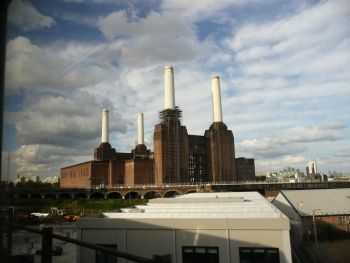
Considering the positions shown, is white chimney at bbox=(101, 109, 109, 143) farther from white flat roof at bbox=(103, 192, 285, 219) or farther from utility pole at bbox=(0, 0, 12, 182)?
utility pole at bbox=(0, 0, 12, 182)

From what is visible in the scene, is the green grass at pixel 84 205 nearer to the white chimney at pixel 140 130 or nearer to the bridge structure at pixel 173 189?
the bridge structure at pixel 173 189

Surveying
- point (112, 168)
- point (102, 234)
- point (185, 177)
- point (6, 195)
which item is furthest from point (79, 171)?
point (6, 195)

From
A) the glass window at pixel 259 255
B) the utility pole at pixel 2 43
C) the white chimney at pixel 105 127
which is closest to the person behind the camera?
the utility pole at pixel 2 43

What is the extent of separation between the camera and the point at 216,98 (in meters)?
78.8

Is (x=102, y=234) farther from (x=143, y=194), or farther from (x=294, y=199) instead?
(x=143, y=194)

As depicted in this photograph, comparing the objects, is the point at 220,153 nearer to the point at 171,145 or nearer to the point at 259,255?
the point at 171,145

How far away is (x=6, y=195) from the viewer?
4.11 meters

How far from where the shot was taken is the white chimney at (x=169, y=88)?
242 ft

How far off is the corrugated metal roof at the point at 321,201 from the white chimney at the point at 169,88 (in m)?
44.5

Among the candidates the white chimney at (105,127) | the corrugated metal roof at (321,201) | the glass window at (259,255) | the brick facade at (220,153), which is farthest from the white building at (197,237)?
the white chimney at (105,127)

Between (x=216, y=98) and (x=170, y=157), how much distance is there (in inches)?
687

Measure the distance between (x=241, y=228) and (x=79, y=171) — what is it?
291 feet


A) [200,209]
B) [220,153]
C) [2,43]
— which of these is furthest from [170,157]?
[2,43]

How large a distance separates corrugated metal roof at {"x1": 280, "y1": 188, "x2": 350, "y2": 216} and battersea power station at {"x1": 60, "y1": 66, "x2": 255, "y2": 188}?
44689 mm
